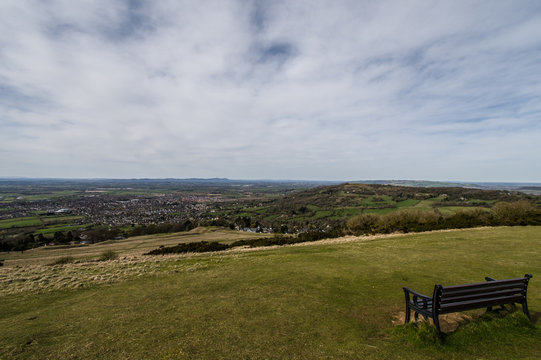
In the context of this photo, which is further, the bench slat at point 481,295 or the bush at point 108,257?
the bush at point 108,257

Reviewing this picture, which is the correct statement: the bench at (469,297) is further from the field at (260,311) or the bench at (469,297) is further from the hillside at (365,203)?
the hillside at (365,203)

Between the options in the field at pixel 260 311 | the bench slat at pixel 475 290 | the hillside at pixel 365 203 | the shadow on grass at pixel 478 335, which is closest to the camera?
the shadow on grass at pixel 478 335

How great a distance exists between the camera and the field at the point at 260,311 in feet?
16.8

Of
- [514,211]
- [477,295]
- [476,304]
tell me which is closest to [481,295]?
[477,295]

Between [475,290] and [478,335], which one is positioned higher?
[475,290]

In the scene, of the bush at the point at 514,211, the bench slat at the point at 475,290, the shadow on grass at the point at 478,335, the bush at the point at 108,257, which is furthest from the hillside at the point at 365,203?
the shadow on grass at the point at 478,335

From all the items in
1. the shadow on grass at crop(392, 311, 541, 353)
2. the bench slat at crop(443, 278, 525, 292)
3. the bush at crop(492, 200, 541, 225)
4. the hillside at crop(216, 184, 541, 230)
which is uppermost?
the bench slat at crop(443, 278, 525, 292)

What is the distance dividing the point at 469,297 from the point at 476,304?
12.4 inches

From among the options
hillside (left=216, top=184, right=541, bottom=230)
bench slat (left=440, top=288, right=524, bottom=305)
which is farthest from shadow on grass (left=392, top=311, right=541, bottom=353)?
hillside (left=216, top=184, right=541, bottom=230)

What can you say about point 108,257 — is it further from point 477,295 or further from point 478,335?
point 477,295

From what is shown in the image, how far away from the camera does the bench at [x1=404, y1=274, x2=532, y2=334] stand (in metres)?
5.24

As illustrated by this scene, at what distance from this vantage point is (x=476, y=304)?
18.1 feet

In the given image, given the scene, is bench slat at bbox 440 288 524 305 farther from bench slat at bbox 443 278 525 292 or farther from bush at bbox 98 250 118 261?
bush at bbox 98 250 118 261

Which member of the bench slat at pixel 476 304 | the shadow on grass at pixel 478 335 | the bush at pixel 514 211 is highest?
the bench slat at pixel 476 304
